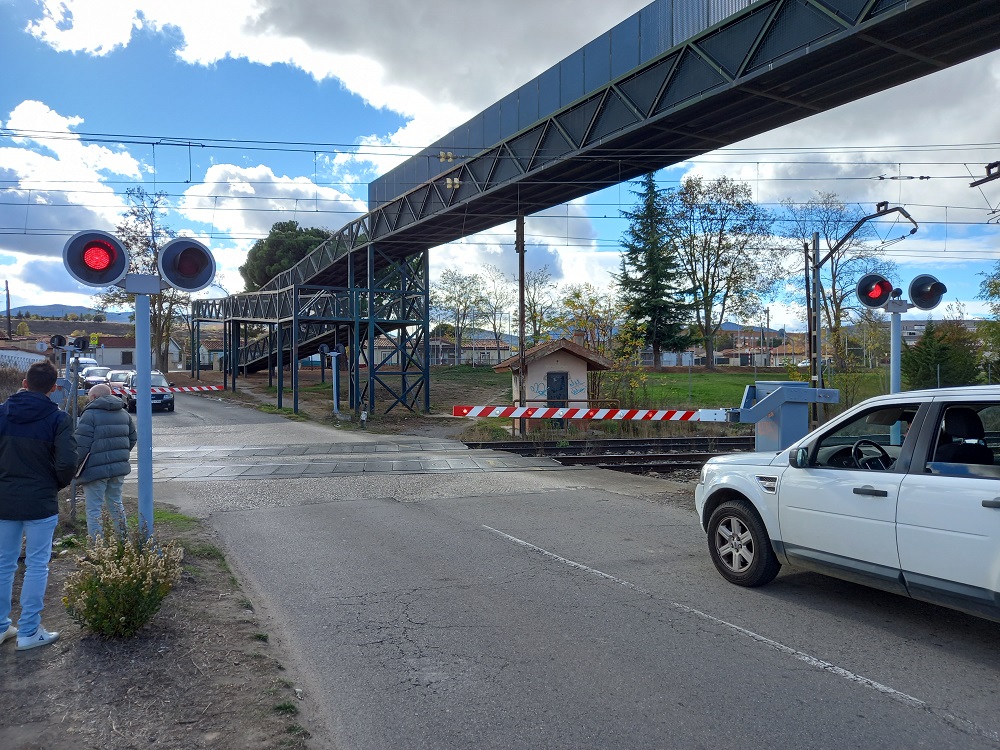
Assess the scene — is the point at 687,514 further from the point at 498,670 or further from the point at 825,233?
the point at 825,233

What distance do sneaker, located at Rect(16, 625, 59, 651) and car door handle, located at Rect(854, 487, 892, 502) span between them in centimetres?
581

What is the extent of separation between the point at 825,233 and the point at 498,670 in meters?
44.7

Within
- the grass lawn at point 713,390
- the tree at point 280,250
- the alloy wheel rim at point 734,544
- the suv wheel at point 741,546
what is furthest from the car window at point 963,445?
the tree at point 280,250

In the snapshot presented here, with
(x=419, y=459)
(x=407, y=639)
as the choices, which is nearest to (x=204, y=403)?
(x=419, y=459)

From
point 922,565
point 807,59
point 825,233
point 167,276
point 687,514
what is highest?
point 825,233

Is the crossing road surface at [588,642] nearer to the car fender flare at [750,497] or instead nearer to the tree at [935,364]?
the car fender flare at [750,497]

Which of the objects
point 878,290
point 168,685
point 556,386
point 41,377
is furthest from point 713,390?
point 168,685

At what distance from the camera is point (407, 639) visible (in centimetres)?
537

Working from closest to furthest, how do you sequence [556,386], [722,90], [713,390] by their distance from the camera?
1. [722,90]
2. [556,386]
3. [713,390]

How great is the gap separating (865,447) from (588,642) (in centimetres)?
296

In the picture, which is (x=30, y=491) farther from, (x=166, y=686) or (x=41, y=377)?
(x=166, y=686)

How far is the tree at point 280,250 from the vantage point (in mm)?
60594

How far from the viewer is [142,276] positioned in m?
6.24

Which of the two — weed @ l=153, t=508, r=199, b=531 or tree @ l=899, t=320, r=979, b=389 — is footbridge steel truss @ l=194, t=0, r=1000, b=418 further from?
tree @ l=899, t=320, r=979, b=389
